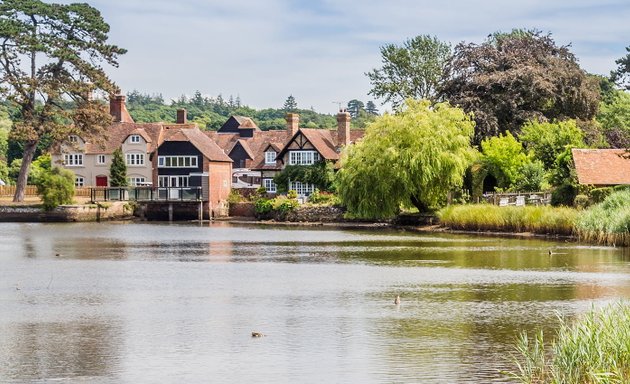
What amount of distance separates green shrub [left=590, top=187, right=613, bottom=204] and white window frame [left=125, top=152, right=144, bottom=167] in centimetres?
5749

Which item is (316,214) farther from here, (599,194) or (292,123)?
(599,194)

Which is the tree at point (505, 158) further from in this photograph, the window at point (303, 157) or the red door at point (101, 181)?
the red door at point (101, 181)

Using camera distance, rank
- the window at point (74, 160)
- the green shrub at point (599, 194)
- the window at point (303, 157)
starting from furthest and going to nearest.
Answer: the window at point (74, 160)
the window at point (303, 157)
the green shrub at point (599, 194)

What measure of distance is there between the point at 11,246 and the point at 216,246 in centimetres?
1055

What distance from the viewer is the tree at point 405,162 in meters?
66.8

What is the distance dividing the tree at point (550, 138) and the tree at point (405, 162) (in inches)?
285

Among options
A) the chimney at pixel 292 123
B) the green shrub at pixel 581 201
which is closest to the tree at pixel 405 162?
the green shrub at pixel 581 201

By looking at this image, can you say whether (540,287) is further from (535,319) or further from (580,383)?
(580,383)

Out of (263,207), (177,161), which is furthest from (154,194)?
(263,207)

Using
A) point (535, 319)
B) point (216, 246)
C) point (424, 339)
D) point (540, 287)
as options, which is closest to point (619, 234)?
point (540, 287)

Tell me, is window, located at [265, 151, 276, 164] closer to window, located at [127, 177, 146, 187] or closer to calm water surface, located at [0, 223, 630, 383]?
window, located at [127, 177, 146, 187]

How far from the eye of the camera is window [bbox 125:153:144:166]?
106m

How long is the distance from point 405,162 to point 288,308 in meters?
38.7

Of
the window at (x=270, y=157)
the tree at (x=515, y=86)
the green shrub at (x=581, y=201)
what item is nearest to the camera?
the green shrub at (x=581, y=201)
